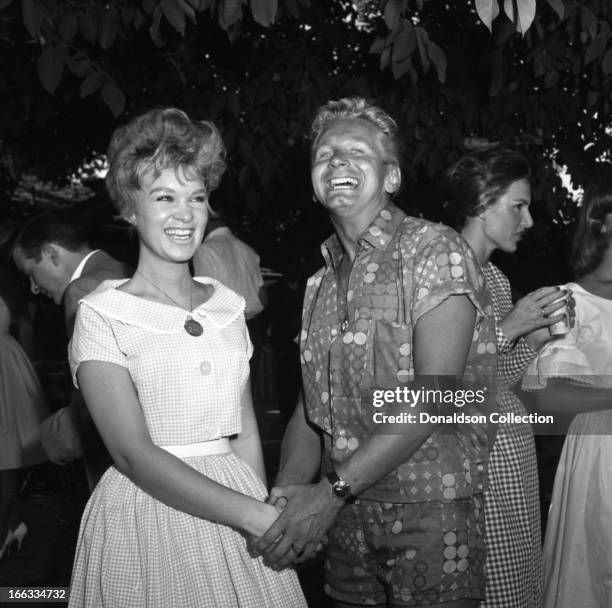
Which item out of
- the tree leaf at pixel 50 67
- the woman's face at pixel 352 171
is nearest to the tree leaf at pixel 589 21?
the woman's face at pixel 352 171

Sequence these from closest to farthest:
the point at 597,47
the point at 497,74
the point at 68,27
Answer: the point at 68,27 → the point at 597,47 → the point at 497,74

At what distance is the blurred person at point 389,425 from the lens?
2355mm

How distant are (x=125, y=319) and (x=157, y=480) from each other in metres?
0.43

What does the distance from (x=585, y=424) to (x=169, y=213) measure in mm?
1822

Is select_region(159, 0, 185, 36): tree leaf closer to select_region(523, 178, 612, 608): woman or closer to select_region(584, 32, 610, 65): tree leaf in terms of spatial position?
select_region(523, 178, 612, 608): woman

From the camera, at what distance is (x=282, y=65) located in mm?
6699

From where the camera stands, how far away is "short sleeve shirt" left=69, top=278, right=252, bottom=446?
2.41 metres

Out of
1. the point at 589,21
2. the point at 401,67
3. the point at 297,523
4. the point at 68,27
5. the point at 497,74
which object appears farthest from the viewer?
the point at 497,74

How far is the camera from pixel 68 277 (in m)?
4.52

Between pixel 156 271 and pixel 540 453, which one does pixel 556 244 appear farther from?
pixel 156 271

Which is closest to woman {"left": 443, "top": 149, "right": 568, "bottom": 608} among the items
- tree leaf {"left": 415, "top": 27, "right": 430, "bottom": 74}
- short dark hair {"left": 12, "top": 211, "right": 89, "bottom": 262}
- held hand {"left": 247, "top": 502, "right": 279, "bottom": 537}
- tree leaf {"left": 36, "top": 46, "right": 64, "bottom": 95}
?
tree leaf {"left": 415, "top": 27, "right": 430, "bottom": 74}

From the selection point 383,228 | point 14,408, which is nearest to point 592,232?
point 383,228

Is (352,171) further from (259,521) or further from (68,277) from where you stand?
(68,277)

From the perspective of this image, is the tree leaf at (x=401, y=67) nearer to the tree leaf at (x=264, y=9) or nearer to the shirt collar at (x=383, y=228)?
the tree leaf at (x=264, y=9)
